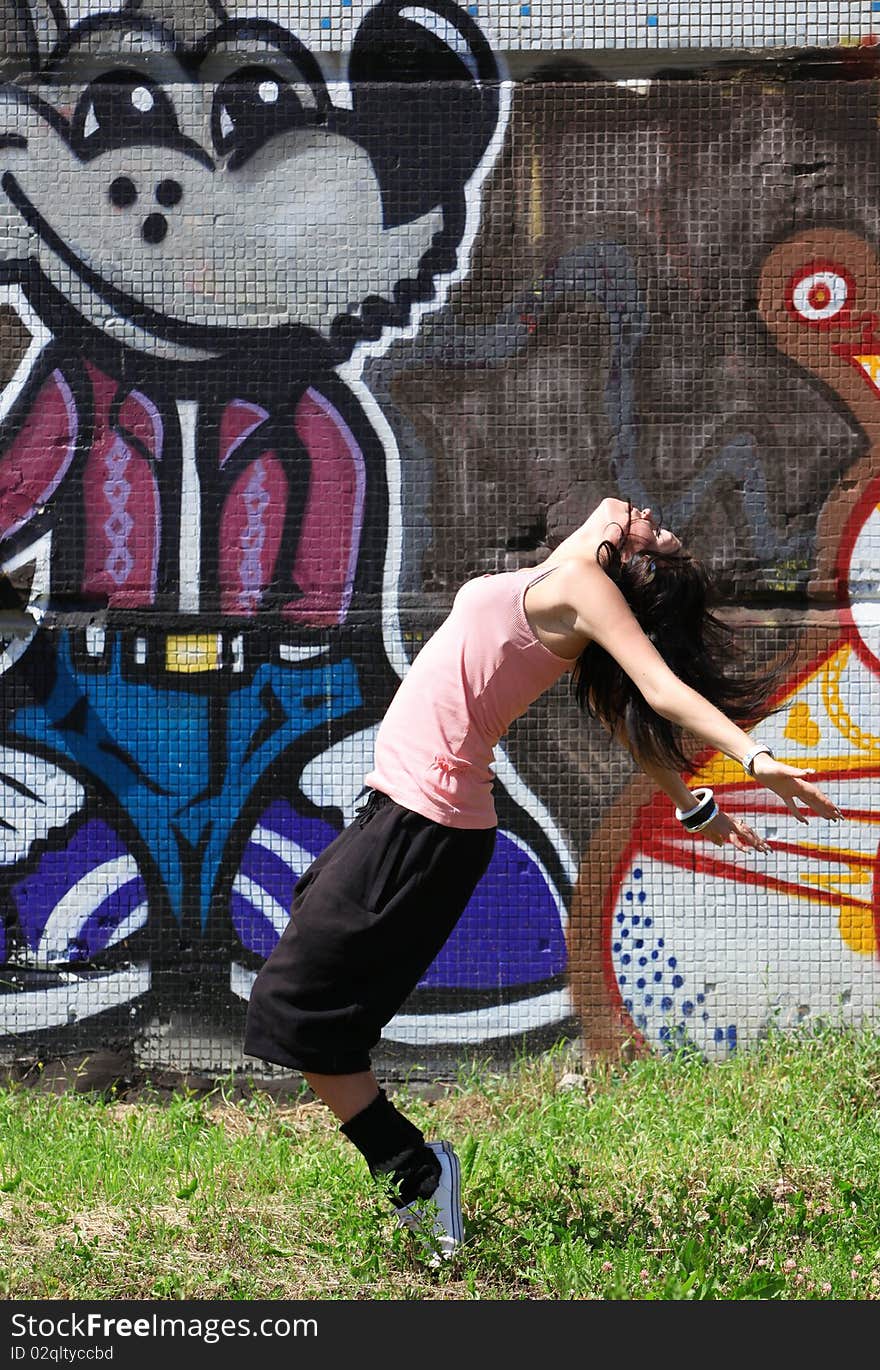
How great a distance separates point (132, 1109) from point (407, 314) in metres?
2.57

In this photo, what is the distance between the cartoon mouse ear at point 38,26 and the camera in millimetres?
4230

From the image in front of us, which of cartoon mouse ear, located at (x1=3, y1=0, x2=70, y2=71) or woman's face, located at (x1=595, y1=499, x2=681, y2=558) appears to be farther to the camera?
cartoon mouse ear, located at (x1=3, y1=0, x2=70, y2=71)

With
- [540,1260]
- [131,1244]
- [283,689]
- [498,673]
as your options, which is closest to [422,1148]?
[540,1260]

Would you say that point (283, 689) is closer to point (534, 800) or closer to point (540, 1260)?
point (534, 800)

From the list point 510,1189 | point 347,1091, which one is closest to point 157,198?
point 347,1091

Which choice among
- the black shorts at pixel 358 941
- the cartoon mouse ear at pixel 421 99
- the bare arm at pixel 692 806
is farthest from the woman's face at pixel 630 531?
the cartoon mouse ear at pixel 421 99

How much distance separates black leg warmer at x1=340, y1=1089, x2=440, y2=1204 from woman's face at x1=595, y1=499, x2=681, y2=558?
4.21 feet

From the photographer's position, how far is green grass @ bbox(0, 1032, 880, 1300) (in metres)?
2.88

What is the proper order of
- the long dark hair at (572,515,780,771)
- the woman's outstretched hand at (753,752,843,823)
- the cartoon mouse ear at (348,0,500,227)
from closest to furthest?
the woman's outstretched hand at (753,752,843,823), the long dark hair at (572,515,780,771), the cartoon mouse ear at (348,0,500,227)

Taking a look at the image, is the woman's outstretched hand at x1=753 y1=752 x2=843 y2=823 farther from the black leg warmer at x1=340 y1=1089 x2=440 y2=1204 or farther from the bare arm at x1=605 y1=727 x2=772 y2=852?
the black leg warmer at x1=340 y1=1089 x2=440 y2=1204

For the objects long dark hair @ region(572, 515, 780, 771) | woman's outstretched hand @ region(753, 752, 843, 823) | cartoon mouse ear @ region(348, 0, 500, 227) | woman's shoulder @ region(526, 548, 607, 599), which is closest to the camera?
woman's outstretched hand @ region(753, 752, 843, 823)

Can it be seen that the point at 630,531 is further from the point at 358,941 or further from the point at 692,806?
the point at 358,941

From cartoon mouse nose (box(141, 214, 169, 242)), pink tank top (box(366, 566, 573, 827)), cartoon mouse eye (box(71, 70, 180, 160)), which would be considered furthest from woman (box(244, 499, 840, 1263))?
cartoon mouse eye (box(71, 70, 180, 160))

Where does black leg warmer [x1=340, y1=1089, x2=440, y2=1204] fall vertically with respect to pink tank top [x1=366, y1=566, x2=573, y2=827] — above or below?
below
